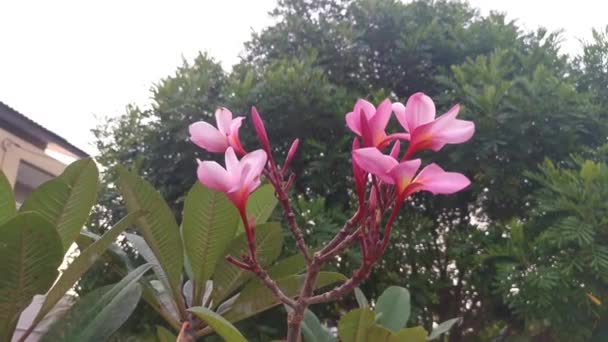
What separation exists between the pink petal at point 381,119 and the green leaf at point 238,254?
508 mm

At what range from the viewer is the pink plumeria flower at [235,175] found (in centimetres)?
60

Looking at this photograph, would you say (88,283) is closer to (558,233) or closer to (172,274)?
(172,274)

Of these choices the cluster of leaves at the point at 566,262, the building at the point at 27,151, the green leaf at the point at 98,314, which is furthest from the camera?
the building at the point at 27,151

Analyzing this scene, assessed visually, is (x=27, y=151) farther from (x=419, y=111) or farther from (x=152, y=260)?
(x=419, y=111)

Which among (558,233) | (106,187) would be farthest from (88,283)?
(558,233)

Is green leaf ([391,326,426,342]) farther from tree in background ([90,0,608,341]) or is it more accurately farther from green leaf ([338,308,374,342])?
tree in background ([90,0,608,341])

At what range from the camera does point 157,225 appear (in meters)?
1.06

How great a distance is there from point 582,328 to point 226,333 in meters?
1.15

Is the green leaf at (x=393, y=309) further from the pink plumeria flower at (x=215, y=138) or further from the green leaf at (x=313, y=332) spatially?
the pink plumeria flower at (x=215, y=138)

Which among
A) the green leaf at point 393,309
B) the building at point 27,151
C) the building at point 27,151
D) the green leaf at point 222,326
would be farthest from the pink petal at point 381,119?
the building at point 27,151

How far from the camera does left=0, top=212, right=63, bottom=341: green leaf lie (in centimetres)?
79

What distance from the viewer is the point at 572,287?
4.82 ft

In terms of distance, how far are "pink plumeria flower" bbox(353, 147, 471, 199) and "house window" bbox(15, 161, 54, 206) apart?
11.3 ft

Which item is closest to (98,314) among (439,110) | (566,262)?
(566,262)
